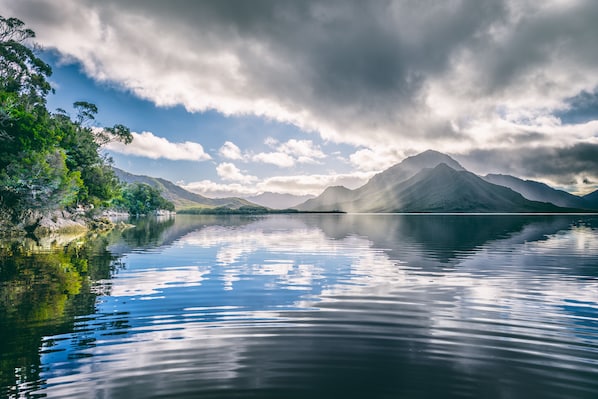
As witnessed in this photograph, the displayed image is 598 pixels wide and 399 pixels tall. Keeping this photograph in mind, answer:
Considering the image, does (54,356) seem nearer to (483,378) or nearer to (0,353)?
(0,353)

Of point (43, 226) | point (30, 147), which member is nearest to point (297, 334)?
point (30, 147)

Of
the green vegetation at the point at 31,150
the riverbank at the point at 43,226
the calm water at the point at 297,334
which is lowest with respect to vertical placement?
the calm water at the point at 297,334

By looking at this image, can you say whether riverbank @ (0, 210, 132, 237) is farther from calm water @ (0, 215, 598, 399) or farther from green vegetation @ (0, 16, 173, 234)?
calm water @ (0, 215, 598, 399)

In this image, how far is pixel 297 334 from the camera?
13641mm

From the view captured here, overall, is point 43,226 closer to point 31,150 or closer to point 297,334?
point 31,150

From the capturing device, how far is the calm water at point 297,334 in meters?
9.34

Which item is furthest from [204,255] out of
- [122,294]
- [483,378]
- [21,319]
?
[483,378]

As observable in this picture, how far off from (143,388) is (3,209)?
71038 mm

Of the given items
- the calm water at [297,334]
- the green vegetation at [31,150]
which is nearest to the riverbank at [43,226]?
the green vegetation at [31,150]

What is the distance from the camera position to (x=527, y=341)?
1301cm

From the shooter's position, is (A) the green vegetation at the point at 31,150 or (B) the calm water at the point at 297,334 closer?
(B) the calm water at the point at 297,334

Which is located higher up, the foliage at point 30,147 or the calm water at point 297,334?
the foliage at point 30,147

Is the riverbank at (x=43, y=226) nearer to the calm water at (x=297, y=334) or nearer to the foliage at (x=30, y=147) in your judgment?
the foliage at (x=30, y=147)

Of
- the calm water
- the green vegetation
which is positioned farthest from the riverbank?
the calm water
